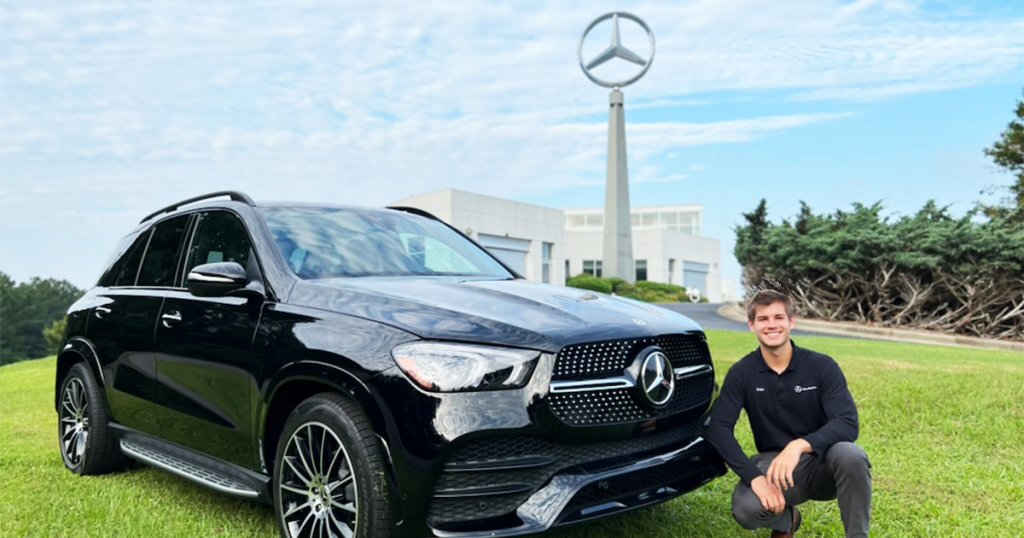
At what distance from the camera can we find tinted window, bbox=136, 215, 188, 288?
461 cm

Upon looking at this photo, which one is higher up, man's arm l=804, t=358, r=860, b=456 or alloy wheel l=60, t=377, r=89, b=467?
man's arm l=804, t=358, r=860, b=456

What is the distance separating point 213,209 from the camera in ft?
14.6

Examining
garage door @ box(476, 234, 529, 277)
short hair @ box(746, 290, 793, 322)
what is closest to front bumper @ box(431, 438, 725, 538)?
short hair @ box(746, 290, 793, 322)

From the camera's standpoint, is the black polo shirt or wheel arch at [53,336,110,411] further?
wheel arch at [53,336,110,411]

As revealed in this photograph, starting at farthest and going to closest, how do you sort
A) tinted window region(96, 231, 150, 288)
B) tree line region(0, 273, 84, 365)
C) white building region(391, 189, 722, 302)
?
tree line region(0, 273, 84, 365) < white building region(391, 189, 722, 302) < tinted window region(96, 231, 150, 288)

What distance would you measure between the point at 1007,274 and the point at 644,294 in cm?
2384

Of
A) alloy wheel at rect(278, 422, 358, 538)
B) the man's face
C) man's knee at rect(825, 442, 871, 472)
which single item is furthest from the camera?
the man's face

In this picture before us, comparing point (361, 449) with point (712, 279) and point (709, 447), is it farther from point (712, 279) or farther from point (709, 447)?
point (712, 279)

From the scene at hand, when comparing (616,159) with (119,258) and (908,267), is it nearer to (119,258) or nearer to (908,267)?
(908,267)

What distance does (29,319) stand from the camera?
81.9 meters

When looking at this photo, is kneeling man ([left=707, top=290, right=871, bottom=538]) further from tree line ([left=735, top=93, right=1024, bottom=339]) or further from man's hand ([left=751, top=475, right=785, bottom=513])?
tree line ([left=735, top=93, right=1024, bottom=339])

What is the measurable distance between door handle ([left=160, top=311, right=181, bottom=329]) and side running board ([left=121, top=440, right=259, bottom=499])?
0.71 m

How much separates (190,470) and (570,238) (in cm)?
5769

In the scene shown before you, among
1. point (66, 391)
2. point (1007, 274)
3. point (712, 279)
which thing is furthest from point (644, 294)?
point (66, 391)
